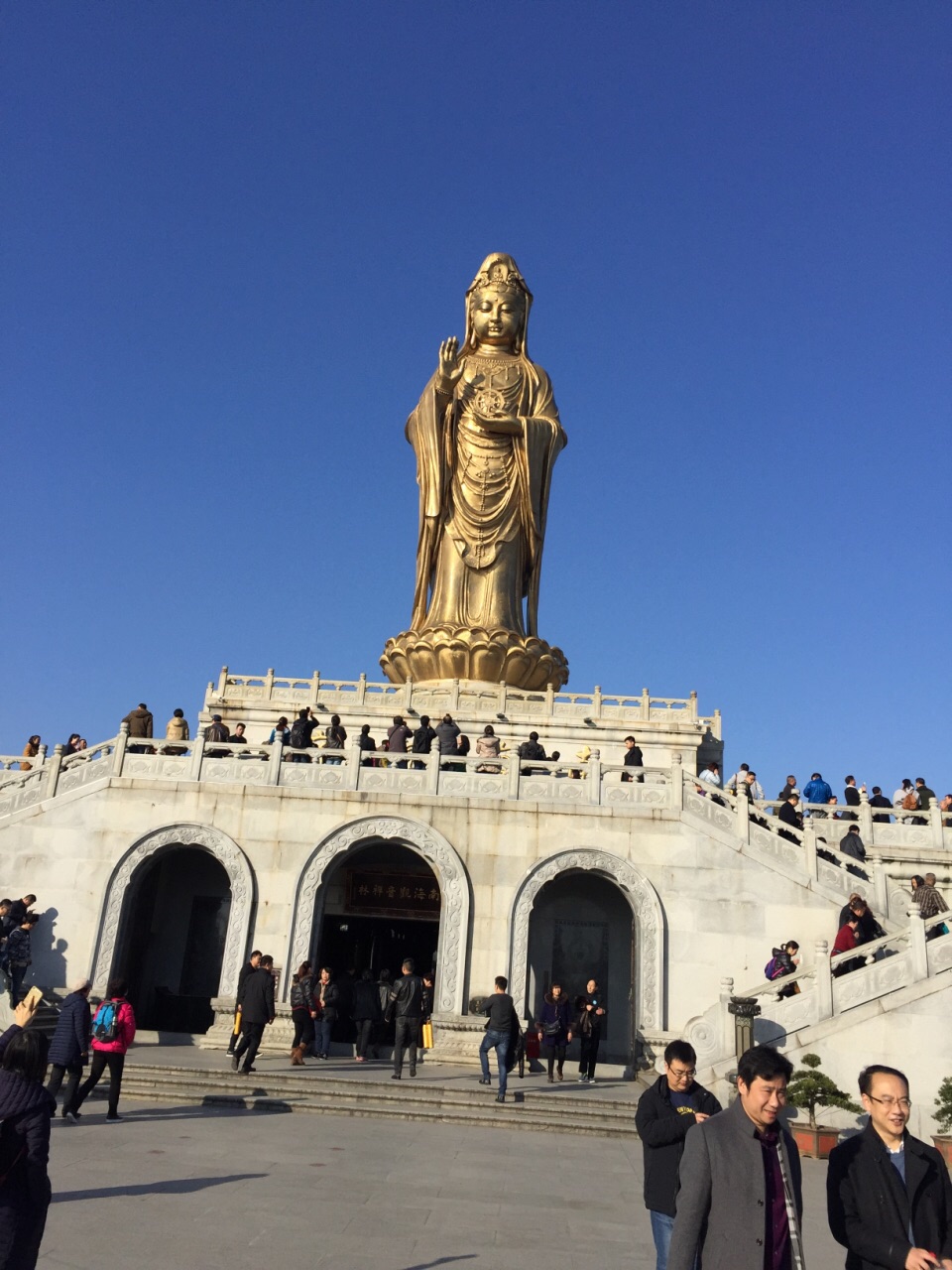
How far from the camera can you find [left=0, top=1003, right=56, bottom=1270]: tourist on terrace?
12.4ft

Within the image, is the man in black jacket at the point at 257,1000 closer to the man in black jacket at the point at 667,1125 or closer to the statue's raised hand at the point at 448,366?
the man in black jacket at the point at 667,1125

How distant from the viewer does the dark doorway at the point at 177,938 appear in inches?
675

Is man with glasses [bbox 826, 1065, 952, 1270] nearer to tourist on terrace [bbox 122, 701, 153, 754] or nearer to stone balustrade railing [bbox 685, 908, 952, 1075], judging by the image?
stone balustrade railing [bbox 685, 908, 952, 1075]

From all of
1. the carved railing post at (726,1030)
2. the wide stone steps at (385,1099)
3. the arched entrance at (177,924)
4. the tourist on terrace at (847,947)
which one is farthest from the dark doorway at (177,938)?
the tourist on terrace at (847,947)

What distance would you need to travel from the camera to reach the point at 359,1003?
1455 centimetres

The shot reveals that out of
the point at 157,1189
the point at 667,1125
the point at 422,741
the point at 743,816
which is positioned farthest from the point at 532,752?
the point at 667,1125

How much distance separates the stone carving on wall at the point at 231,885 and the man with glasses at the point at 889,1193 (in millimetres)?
13568

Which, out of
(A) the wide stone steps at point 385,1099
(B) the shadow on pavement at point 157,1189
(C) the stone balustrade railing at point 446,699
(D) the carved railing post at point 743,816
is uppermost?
(C) the stone balustrade railing at point 446,699

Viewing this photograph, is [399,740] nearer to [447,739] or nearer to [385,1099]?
[447,739]

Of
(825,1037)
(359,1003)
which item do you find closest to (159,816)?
(359,1003)

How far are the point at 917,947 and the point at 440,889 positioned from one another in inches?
279

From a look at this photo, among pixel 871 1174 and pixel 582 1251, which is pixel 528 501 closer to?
pixel 582 1251

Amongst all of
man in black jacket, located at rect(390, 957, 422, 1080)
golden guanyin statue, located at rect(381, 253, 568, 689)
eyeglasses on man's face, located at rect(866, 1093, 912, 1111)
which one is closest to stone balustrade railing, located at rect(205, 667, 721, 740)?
golden guanyin statue, located at rect(381, 253, 568, 689)

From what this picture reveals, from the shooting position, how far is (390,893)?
1769cm
